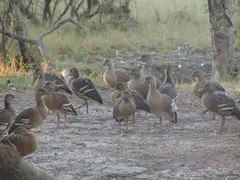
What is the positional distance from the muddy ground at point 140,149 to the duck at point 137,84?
676 millimetres

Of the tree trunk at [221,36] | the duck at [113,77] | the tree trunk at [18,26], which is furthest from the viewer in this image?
the tree trunk at [18,26]

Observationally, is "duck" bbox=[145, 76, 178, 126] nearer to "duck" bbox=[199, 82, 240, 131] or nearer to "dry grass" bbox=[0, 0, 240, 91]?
"duck" bbox=[199, 82, 240, 131]

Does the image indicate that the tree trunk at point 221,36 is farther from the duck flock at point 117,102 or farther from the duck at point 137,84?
the duck flock at point 117,102

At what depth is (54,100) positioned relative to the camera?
9320 mm

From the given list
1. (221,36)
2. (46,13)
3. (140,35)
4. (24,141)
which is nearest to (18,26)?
(46,13)

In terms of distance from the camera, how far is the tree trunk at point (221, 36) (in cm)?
1309

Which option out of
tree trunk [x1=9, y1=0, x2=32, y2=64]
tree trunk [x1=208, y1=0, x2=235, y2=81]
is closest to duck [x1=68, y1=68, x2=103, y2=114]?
tree trunk [x1=208, y1=0, x2=235, y2=81]

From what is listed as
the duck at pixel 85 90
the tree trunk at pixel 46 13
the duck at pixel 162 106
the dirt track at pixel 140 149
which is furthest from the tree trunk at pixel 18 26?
the duck at pixel 162 106

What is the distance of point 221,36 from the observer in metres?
13.5

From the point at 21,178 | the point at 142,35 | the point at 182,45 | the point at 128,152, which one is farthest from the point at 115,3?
the point at 21,178

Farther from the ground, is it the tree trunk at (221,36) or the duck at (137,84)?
the tree trunk at (221,36)

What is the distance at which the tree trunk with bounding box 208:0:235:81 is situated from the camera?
13094 mm

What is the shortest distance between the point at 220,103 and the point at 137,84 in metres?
2.31

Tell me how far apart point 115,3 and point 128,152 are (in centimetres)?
1319
